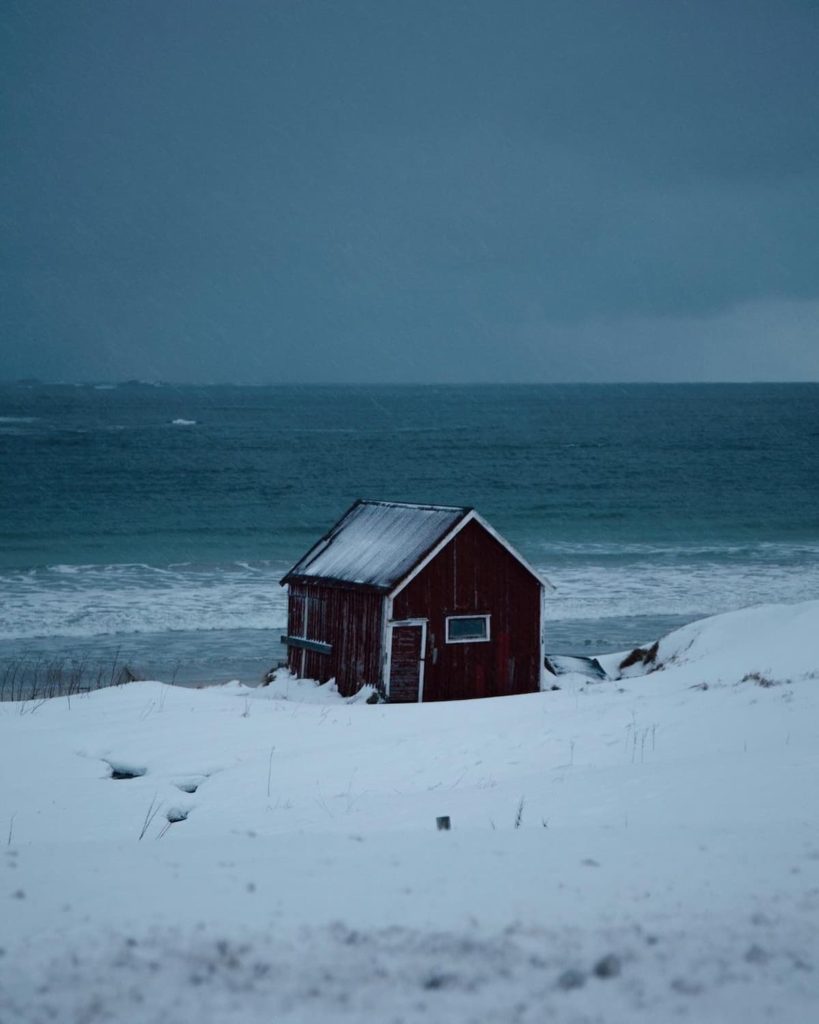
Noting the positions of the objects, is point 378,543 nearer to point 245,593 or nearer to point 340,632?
point 340,632

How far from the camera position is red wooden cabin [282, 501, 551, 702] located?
2350 cm

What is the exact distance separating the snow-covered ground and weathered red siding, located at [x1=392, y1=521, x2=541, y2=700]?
30.0ft

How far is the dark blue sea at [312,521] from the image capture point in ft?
118

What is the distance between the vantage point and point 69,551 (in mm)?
52094

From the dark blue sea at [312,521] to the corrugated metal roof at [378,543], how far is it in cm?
578

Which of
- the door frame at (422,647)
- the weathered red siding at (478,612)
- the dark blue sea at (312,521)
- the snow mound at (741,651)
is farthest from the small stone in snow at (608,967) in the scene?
the dark blue sea at (312,521)

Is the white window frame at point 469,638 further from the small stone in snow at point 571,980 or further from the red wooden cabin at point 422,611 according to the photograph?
the small stone in snow at point 571,980

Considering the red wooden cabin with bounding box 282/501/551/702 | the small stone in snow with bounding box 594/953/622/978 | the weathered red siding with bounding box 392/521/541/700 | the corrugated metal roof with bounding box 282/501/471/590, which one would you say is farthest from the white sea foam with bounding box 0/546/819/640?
the small stone in snow with bounding box 594/953/622/978

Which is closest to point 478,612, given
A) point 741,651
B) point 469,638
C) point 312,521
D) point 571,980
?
point 469,638

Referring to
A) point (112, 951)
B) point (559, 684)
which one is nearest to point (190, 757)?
point (112, 951)

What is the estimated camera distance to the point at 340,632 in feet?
80.6

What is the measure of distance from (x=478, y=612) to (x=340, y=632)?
309cm

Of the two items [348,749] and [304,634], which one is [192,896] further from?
[304,634]

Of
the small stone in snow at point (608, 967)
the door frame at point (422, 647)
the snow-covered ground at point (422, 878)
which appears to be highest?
the small stone in snow at point (608, 967)
